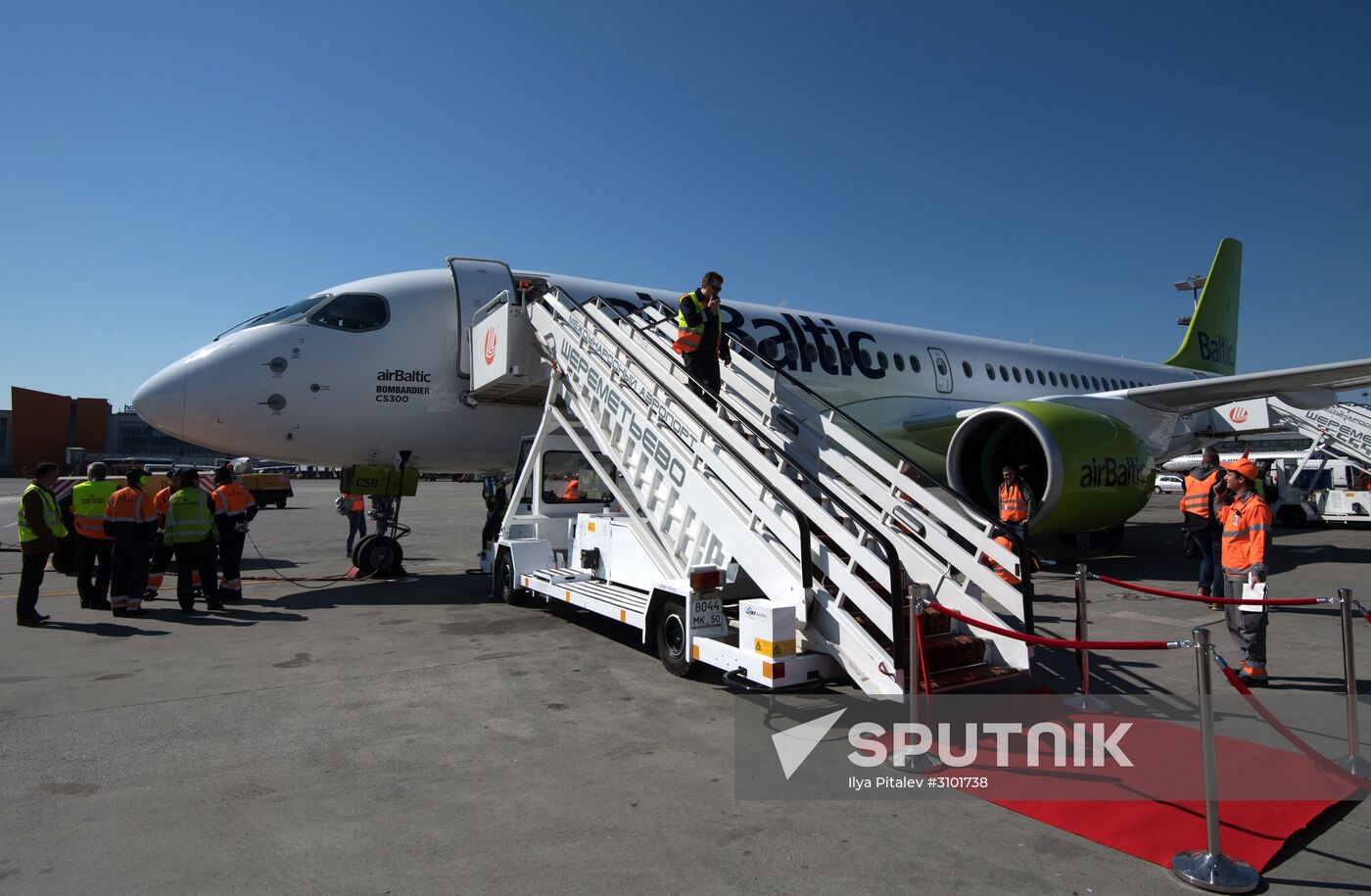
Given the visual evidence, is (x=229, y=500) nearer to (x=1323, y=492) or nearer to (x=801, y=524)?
(x=801, y=524)

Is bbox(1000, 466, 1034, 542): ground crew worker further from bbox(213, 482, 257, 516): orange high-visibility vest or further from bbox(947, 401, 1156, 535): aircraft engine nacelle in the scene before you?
bbox(213, 482, 257, 516): orange high-visibility vest

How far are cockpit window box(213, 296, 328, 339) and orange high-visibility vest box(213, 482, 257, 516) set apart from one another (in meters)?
1.78

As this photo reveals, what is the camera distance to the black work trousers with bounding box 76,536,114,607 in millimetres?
8953

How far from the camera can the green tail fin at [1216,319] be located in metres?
20.9

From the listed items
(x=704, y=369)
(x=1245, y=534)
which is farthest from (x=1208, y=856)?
(x=704, y=369)

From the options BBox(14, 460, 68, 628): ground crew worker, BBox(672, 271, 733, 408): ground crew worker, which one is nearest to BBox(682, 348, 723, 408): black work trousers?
BBox(672, 271, 733, 408): ground crew worker

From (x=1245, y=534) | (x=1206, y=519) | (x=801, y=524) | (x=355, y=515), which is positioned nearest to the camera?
(x=801, y=524)

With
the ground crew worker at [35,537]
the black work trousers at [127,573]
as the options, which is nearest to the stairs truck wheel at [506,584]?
the black work trousers at [127,573]

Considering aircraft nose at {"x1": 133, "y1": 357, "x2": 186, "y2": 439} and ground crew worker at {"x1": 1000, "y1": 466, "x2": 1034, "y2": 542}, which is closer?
aircraft nose at {"x1": 133, "y1": 357, "x2": 186, "y2": 439}

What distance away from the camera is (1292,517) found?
1959cm

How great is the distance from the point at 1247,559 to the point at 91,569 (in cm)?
1144

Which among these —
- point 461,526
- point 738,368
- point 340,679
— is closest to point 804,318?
point 738,368

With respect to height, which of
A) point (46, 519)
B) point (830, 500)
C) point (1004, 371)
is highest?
point (1004, 371)

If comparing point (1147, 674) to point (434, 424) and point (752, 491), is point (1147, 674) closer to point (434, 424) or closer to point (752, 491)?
point (752, 491)
